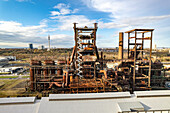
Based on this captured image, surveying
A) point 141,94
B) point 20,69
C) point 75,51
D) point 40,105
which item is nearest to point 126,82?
point 141,94

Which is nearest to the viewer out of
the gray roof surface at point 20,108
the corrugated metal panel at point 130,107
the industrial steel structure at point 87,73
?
the corrugated metal panel at point 130,107

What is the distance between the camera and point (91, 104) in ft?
24.3

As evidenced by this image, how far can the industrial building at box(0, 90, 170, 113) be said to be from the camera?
6.91 m

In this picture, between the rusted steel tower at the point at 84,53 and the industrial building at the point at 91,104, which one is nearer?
the industrial building at the point at 91,104

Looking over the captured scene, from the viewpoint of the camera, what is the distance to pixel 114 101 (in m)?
7.67

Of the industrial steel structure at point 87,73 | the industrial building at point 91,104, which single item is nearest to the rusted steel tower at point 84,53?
the industrial steel structure at point 87,73

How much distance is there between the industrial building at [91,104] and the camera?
22.7ft

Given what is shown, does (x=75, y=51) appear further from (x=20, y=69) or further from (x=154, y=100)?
(x=20, y=69)

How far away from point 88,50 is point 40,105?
583 inches

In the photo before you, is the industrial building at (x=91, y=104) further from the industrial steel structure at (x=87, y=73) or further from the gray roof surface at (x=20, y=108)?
the industrial steel structure at (x=87, y=73)

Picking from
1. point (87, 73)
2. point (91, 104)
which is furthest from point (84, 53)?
point (91, 104)

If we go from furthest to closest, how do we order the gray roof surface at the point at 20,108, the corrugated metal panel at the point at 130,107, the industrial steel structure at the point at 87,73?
the industrial steel structure at the point at 87,73, the gray roof surface at the point at 20,108, the corrugated metal panel at the point at 130,107

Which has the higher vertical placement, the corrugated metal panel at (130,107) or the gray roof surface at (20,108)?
the corrugated metal panel at (130,107)

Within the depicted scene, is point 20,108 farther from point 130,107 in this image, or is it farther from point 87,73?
point 87,73
